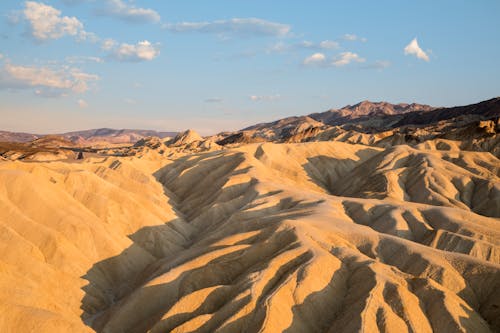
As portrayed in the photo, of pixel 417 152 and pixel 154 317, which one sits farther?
A: pixel 417 152

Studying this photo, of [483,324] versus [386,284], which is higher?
[386,284]

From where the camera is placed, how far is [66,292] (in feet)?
106

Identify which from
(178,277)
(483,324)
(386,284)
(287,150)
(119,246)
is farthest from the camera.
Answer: (287,150)

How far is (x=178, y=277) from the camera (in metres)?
30.6

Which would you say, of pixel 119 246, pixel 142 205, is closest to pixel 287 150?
pixel 142 205

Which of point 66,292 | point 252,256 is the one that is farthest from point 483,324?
point 66,292

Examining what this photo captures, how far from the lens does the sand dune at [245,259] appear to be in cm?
2389

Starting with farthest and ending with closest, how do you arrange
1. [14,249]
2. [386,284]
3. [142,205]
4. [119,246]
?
[142,205] < [119,246] < [14,249] < [386,284]

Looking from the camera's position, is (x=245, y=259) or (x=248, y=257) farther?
(x=248, y=257)

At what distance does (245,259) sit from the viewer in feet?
100

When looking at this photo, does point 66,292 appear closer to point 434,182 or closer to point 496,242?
point 496,242

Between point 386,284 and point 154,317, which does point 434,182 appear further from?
point 154,317

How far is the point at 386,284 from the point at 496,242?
53.1 feet

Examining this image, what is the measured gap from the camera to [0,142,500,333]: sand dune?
23.9 metres
